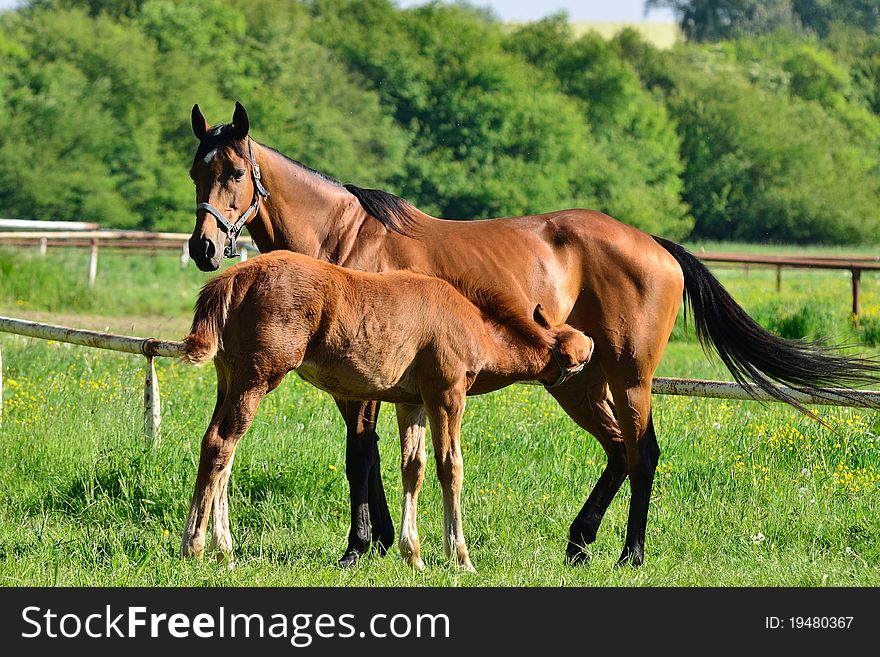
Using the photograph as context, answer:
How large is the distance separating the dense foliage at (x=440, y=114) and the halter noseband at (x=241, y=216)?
42.5 metres

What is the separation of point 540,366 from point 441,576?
1111 millimetres

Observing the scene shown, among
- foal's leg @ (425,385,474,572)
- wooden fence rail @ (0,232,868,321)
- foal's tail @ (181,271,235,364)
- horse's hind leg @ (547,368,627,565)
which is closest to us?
foal's tail @ (181,271,235,364)

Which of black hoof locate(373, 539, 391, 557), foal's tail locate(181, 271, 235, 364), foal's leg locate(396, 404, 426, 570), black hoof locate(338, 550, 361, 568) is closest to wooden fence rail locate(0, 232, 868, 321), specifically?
black hoof locate(373, 539, 391, 557)

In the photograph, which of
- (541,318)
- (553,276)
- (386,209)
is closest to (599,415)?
(553,276)

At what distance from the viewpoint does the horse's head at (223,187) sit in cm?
559

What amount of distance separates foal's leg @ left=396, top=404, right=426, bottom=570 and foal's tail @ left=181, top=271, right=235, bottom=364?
108cm

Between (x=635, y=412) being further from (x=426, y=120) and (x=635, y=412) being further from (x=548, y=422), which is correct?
(x=426, y=120)

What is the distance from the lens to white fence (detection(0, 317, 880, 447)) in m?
6.27

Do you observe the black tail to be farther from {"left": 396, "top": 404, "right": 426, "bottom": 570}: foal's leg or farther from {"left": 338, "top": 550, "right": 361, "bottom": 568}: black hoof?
{"left": 338, "top": 550, "right": 361, "bottom": 568}: black hoof

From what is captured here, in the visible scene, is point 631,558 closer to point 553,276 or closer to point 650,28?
point 553,276

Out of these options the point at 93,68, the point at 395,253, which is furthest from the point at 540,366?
the point at 93,68

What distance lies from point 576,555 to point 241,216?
98.5 inches

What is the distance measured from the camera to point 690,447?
743 cm

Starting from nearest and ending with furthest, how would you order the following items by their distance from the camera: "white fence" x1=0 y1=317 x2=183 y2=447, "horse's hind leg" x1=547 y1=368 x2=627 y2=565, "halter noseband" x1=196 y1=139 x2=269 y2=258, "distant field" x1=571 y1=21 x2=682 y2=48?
"halter noseband" x1=196 y1=139 x2=269 y2=258 < "horse's hind leg" x1=547 y1=368 x2=627 y2=565 < "white fence" x1=0 y1=317 x2=183 y2=447 < "distant field" x1=571 y1=21 x2=682 y2=48
